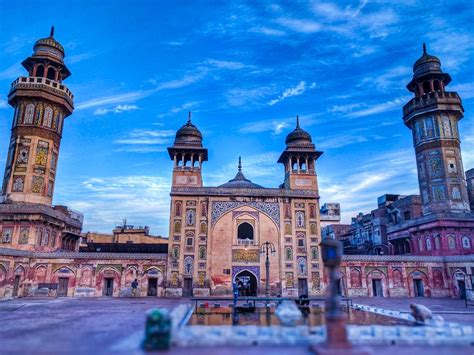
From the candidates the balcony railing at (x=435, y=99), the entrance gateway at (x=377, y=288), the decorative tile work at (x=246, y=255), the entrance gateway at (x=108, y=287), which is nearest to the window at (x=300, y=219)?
the decorative tile work at (x=246, y=255)

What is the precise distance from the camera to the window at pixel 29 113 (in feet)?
94.4

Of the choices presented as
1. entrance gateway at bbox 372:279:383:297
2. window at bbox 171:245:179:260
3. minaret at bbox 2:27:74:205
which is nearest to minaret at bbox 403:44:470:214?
entrance gateway at bbox 372:279:383:297

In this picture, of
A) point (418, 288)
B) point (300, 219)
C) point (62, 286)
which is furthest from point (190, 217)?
point (418, 288)

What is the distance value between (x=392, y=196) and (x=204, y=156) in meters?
27.1

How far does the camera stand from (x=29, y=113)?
28906 mm

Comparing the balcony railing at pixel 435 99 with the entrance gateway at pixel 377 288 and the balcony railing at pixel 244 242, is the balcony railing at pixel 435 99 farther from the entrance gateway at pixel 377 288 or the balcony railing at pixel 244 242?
the balcony railing at pixel 244 242

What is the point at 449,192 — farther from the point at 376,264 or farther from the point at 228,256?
the point at 228,256

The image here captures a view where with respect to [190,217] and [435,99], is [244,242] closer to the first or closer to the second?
[190,217]

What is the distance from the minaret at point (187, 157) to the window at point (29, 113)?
12.1 meters

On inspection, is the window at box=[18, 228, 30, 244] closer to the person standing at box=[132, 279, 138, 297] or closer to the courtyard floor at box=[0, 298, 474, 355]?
the person standing at box=[132, 279, 138, 297]

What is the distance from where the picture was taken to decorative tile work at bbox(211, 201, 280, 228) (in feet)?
94.4

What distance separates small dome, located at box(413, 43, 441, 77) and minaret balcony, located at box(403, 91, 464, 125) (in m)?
2.60

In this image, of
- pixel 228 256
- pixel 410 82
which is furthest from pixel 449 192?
pixel 228 256

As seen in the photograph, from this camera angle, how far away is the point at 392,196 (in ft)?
144
